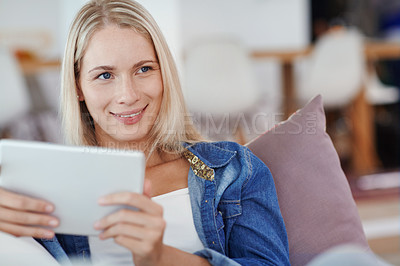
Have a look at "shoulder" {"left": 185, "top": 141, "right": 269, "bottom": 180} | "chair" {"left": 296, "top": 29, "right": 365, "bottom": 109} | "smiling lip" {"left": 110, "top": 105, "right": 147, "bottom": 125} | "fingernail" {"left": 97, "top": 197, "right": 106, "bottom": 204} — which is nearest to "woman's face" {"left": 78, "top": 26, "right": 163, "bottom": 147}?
"smiling lip" {"left": 110, "top": 105, "right": 147, "bottom": 125}

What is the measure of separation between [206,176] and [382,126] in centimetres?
297

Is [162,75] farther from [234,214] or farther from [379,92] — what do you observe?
[379,92]

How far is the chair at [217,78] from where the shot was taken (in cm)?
229

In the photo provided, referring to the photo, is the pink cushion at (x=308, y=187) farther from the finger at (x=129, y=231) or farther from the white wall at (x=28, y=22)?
the white wall at (x=28, y=22)

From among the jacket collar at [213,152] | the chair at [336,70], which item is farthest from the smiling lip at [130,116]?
the chair at [336,70]

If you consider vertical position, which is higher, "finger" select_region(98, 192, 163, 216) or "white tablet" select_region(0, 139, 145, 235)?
"white tablet" select_region(0, 139, 145, 235)

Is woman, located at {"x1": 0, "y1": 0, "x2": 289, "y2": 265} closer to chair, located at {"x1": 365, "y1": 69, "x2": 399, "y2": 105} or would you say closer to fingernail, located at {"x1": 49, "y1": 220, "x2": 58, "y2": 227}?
fingernail, located at {"x1": 49, "y1": 220, "x2": 58, "y2": 227}

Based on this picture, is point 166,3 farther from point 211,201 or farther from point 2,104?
point 2,104

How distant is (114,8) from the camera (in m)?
0.74

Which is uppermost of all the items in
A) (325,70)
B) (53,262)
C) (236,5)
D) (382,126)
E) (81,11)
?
(236,5)

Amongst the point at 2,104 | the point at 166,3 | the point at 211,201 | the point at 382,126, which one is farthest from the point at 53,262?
the point at 382,126

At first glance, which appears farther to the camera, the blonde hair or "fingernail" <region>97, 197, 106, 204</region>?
the blonde hair

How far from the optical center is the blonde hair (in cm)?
73

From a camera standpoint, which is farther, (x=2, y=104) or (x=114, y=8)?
(x=2, y=104)
